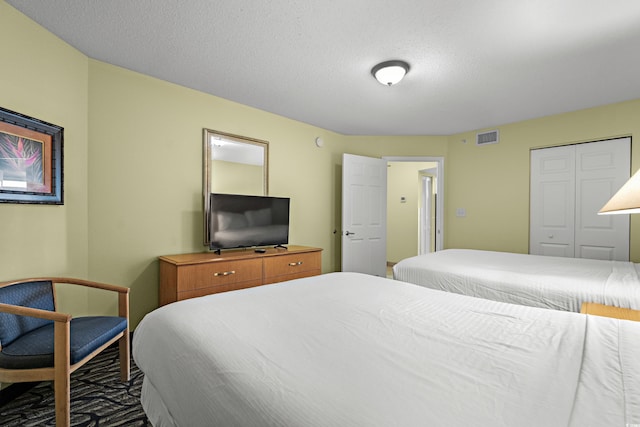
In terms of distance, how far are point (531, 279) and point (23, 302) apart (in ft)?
11.1

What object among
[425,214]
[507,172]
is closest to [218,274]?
[507,172]

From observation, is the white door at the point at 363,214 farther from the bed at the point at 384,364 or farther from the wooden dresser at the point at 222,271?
the bed at the point at 384,364

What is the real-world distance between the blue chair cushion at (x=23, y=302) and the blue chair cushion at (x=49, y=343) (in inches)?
1.6

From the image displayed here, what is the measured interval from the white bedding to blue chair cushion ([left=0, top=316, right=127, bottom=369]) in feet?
7.68

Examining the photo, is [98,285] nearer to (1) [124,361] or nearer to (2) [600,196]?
(1) [124,361]

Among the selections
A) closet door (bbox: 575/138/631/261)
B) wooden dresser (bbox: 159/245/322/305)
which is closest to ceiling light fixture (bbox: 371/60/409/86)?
wooden dresser (bbox: 159/245/322/305)

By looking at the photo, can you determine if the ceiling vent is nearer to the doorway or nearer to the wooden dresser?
the doorway

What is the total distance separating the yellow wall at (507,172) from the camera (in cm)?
344

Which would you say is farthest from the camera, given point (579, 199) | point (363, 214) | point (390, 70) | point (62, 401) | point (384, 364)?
point (363, 214)

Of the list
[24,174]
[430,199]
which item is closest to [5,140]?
[24,174]

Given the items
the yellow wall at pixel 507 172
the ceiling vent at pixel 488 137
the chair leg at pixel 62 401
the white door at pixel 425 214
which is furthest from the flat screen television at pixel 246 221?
the white door at pixel 425 214

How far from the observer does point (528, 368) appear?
0.89m

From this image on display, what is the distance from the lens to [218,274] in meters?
2.77

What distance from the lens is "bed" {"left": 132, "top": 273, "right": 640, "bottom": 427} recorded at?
70 centimetres
